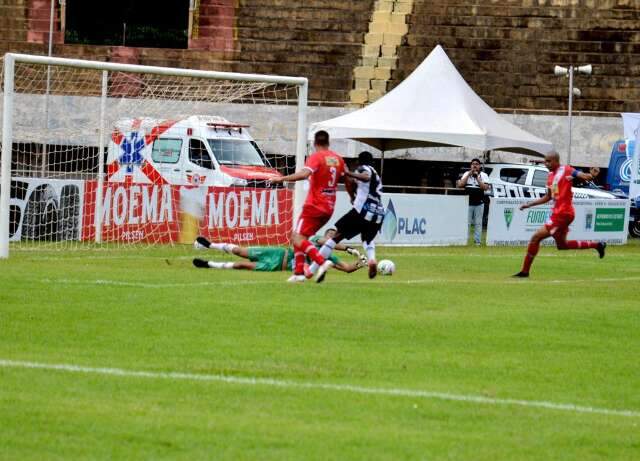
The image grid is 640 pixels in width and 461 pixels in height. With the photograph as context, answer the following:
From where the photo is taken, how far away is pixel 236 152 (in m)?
30.8

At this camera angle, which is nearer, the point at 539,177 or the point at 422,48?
the point at 539,177

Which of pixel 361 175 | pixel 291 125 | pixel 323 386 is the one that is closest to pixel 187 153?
pixel 291 125

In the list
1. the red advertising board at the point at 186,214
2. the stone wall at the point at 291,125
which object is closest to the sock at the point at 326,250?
the red advertising board at the point at 186,214

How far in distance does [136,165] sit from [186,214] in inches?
120

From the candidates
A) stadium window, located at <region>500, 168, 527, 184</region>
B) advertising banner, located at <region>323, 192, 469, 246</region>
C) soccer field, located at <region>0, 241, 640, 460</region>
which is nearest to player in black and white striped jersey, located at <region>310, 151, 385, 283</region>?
soccer field, located at <region>0, 241, 640, 460</region>

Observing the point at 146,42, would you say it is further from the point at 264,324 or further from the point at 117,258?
the point at 264,324

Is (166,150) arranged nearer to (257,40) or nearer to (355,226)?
(355,226)

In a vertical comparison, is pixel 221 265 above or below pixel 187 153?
below

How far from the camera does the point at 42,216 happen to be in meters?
24.4

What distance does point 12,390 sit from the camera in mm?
8516

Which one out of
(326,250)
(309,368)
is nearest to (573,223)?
(326,250)

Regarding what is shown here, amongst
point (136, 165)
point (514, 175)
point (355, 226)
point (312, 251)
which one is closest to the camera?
point (312, 251)

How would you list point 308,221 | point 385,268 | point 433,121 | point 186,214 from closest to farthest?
point 308,221 < point 385,268 < point 186,214 < point 433,121

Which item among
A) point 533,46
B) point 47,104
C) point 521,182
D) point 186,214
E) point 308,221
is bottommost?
point 186,214
